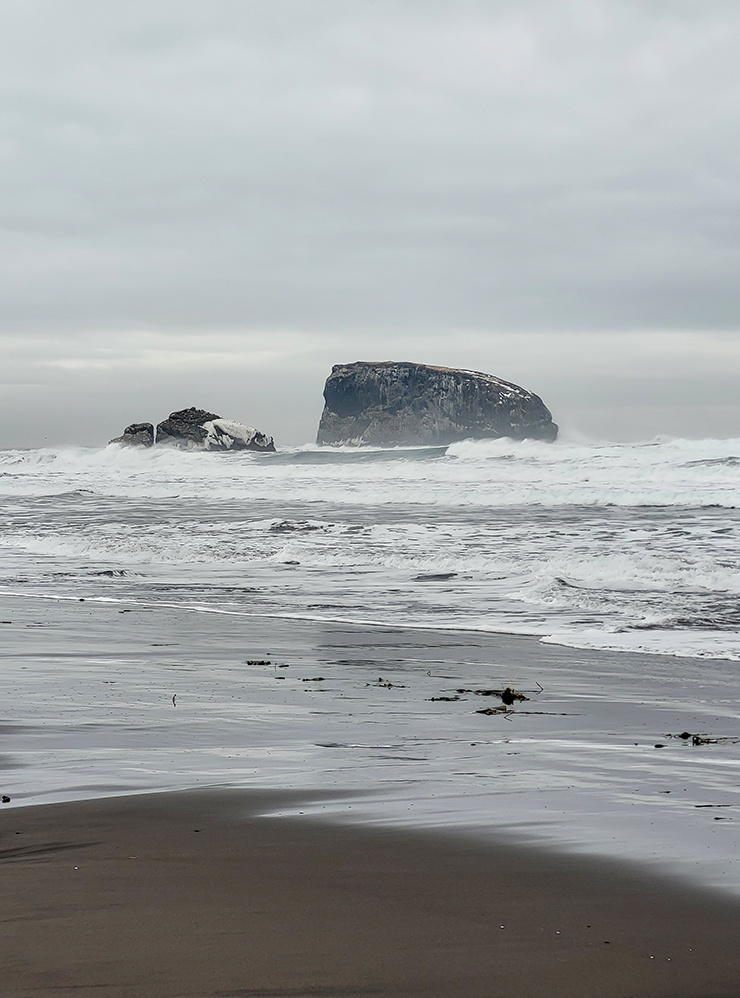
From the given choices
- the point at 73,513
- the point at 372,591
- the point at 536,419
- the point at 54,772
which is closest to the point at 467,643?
the point at 372,591

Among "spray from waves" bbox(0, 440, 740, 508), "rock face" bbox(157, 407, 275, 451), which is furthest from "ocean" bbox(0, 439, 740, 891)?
"rock face" bbox(157, 407, 275, 451)

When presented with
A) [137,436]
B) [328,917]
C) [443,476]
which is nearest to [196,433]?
[137,436]

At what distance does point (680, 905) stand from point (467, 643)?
546 centimetres

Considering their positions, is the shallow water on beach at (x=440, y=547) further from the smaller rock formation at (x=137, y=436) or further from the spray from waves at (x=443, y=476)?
the smaller rock formation at (x=137, y=436)

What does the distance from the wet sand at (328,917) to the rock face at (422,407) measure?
8662cm

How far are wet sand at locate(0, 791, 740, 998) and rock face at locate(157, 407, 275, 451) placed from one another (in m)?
54.3

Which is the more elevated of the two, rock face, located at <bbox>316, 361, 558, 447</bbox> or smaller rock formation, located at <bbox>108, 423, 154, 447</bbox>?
rock face, located at <bbox>316, 361, 558, 447</bbox>

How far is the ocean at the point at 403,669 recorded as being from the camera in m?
3.46

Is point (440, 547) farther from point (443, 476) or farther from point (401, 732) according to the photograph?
point (443, 476)

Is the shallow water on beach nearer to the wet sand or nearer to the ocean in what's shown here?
the ocean

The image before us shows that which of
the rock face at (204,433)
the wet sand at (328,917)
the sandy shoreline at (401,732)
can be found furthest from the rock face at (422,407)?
the wet sand at (328,917)

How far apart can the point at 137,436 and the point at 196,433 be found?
150 inches

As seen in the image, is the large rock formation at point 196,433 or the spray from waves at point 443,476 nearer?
the spray from waves at point 443,476

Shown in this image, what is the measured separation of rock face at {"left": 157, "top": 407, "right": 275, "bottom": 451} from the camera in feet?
185
